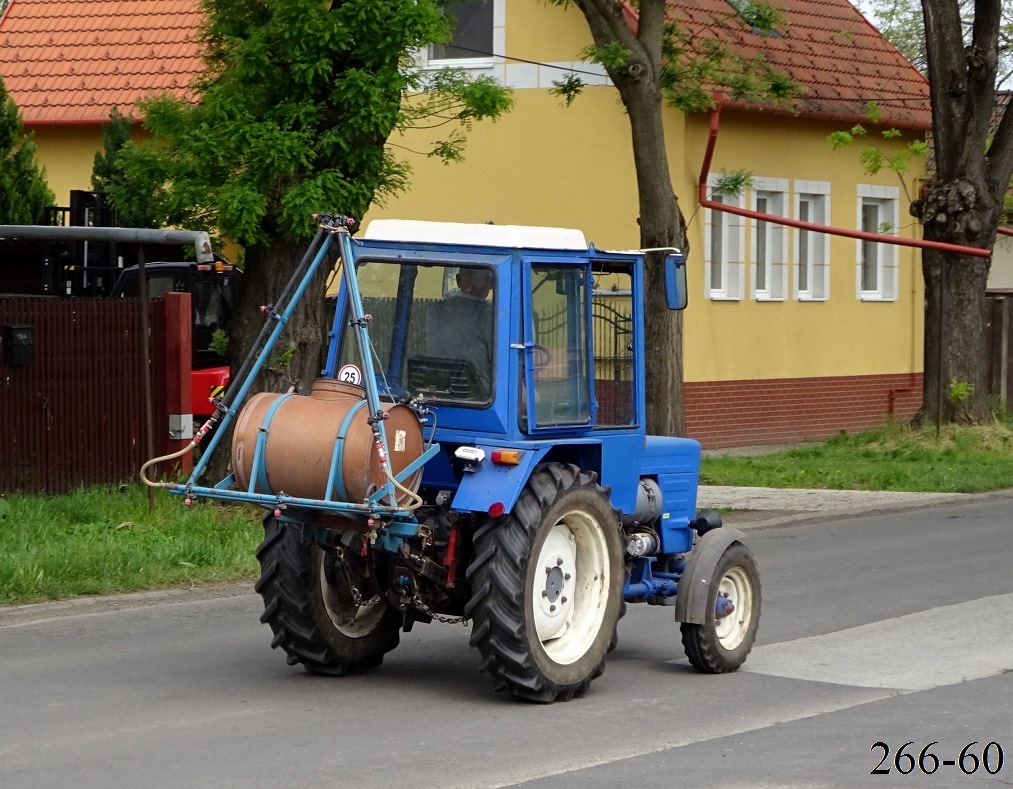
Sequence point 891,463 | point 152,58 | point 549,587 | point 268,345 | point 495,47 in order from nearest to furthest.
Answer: point 268,345 < point 549,587 < point 891,463 < point 495,47 < point 152,58

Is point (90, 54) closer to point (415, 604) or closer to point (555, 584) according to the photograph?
point (415, 604)

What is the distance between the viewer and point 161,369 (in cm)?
1606

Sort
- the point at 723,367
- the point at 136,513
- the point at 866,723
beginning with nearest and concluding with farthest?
the point at 866,723 < the point at 136,513 < the point at 723,367

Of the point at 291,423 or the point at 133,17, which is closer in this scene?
the point at 291,423

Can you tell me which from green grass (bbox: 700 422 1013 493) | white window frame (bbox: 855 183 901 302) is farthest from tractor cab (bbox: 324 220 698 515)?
white window frame (bbox: 855 183 901 302)

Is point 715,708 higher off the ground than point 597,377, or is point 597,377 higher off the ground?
point 597,377

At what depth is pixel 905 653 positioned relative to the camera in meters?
9.88

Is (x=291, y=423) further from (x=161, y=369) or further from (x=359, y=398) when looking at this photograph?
(x=161, y=369)

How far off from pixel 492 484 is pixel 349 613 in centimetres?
135

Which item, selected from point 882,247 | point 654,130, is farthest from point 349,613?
point 882,247

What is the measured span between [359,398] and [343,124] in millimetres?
6902

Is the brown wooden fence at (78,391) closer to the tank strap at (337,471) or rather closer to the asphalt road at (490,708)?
the asphalt road at (490,708)

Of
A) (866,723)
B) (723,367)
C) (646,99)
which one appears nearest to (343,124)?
(646,99)

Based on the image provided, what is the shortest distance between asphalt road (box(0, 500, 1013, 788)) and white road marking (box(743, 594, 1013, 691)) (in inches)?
1.0
